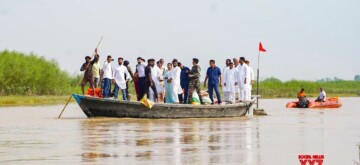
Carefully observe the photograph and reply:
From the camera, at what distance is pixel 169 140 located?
56.8ft

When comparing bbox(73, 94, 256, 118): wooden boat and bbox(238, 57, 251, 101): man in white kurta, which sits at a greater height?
bbox(238, 57, 251, 101): man in white kurta

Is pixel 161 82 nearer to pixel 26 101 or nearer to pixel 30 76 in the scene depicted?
pixel 26 101

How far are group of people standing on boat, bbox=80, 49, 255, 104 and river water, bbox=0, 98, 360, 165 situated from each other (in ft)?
6.82

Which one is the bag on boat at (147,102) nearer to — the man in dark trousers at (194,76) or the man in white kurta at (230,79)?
the man in dark trousers at (194,76)

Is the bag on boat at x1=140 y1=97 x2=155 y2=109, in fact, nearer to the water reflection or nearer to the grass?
the water reflection

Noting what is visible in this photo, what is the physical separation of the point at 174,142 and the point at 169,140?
556 mm

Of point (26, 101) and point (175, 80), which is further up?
point (175, 80)

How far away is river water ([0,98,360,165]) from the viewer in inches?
541

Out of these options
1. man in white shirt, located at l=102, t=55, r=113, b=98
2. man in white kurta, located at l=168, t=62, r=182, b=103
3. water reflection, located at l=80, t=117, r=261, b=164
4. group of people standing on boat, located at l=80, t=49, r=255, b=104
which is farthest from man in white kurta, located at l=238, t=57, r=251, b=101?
man in white shirt, located at l=102, t=55, r=113, b=98

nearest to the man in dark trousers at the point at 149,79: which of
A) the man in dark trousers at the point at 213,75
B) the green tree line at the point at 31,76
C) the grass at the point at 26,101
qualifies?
the man in dark trousers at the point at 213,75

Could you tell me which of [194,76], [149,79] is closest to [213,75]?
[194,76]

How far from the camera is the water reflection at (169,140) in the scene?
45.5 ft

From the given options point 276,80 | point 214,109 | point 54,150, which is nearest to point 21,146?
point 54,150

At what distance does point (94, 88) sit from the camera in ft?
85.6
